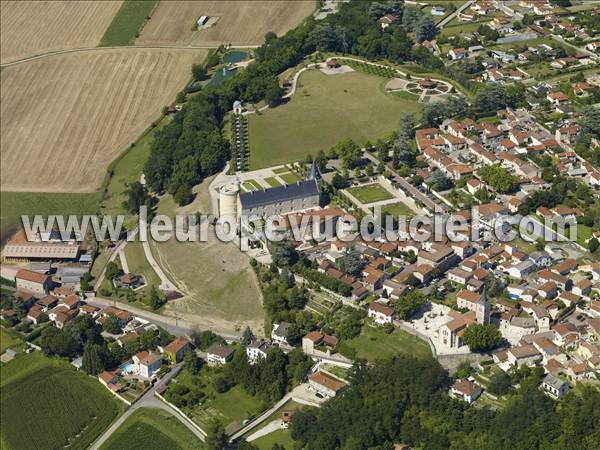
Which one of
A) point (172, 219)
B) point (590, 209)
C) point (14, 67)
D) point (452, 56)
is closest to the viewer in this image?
point (590, 209)

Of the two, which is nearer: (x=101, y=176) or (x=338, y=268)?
(x=338, y=268)

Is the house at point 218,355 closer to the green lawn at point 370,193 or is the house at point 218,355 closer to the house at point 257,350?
the house at point 257,350

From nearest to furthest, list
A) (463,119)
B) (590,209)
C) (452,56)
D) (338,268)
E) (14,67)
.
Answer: (338,268)
(590,209)
(463,119)
(452,56)
(14,67)

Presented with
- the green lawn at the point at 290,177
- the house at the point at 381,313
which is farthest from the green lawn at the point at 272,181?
the house at the point at 381,313

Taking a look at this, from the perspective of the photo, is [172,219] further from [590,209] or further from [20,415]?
[590,209]

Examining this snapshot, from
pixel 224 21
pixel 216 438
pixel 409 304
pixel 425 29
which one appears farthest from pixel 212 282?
pixel 224 21

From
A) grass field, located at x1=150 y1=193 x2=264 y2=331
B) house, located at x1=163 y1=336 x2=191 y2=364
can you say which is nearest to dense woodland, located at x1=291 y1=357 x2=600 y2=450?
house, located at x1=163 y1=336 x2=191 y2=364

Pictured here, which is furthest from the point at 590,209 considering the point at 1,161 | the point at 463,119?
the point at 1,161
